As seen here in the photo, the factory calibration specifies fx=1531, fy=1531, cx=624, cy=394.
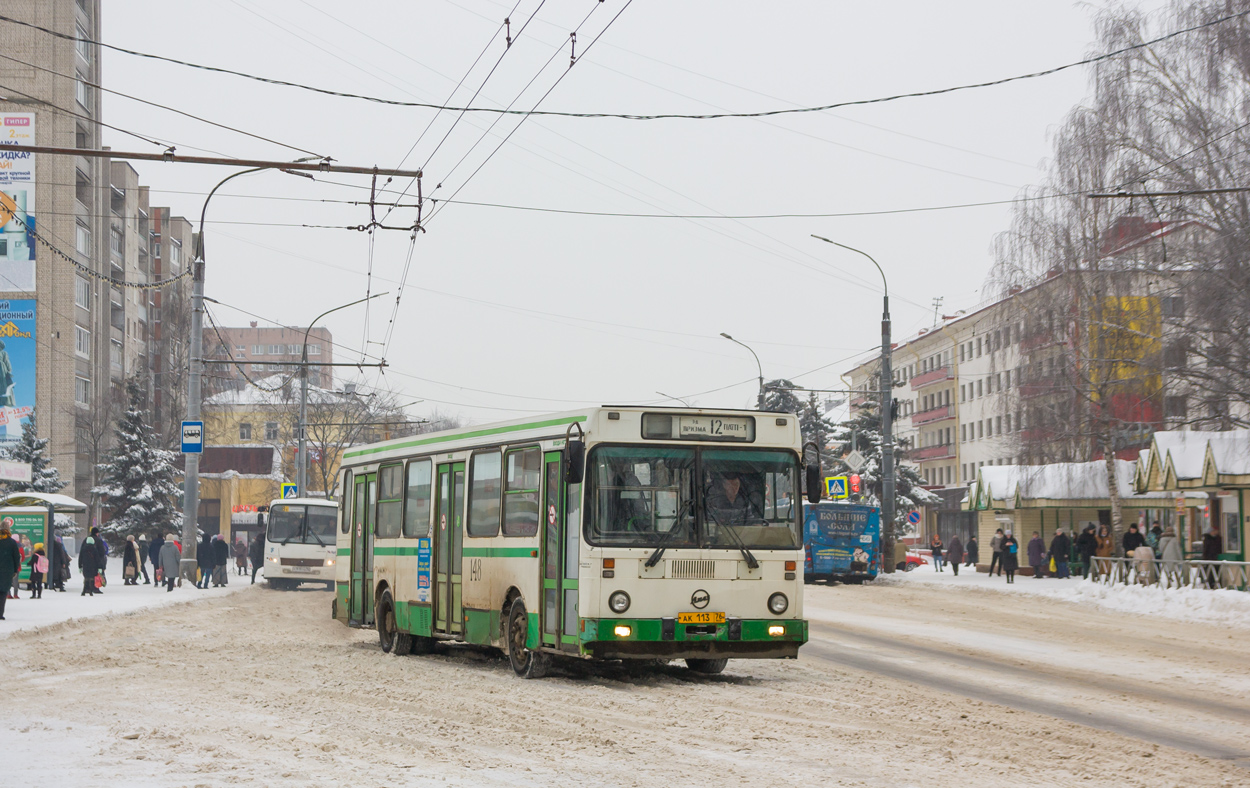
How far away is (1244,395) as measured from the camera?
33.8 metres

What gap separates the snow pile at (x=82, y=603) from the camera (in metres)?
25.0

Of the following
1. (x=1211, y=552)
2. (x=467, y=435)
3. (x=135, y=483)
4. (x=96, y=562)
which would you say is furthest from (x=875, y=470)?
(x=467, y=435)

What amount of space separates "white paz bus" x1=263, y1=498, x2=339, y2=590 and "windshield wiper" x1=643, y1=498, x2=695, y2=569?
97.4 feet

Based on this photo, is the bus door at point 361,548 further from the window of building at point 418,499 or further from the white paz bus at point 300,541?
the white paz bus at point 300,541

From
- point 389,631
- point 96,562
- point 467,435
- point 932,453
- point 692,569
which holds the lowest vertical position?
point 389,631

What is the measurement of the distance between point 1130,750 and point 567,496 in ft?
19.9

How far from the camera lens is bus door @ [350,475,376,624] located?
20.1 meters

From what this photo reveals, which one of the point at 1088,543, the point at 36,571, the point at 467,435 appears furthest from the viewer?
the point at 1088,543

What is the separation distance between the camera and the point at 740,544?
14.2m

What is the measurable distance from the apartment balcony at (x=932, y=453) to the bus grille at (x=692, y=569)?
87.8 metres

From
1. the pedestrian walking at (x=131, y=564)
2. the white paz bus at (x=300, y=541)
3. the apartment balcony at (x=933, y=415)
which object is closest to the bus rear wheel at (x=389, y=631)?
the pedestrian walking at (x=131, y=564)

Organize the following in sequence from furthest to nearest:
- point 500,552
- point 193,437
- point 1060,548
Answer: point 1060,548
point 193,437
point 500,552

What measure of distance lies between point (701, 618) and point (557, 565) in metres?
1.46

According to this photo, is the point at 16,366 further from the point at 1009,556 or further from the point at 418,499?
the point at 418,499
